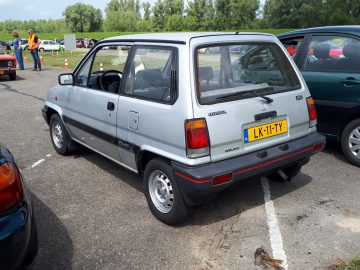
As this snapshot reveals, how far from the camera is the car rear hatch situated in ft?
10.3

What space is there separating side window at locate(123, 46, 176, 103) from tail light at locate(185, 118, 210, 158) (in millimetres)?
362

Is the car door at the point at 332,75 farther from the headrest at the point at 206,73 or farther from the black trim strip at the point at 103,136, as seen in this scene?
the black trim strip at the point at 103,136

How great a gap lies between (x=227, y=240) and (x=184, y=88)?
55.4 inches

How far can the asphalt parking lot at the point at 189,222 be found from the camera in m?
3.02

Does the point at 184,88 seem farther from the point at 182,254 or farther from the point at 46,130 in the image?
the point at 46,130

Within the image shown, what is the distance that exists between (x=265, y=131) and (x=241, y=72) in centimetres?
65

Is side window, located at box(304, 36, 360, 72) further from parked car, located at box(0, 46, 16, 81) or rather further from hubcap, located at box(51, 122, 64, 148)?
parked car, located at box(0, 46, 16, 81)

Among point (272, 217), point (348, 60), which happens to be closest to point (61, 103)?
point (272, 217)

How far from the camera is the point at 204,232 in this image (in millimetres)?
3412

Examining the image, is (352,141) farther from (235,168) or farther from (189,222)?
(189,222)

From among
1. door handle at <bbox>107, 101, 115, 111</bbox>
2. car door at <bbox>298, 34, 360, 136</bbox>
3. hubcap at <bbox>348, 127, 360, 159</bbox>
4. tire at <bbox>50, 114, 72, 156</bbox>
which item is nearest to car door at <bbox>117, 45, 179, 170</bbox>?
door handle at <bbox>107, 101, 115, 111</bbox>

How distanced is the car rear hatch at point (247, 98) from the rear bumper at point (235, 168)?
7cm

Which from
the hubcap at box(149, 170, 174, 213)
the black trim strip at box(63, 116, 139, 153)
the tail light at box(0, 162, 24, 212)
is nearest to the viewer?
the tail light at box(0, 162, 24, 212)

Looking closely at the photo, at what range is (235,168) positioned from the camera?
3166 millimetres
